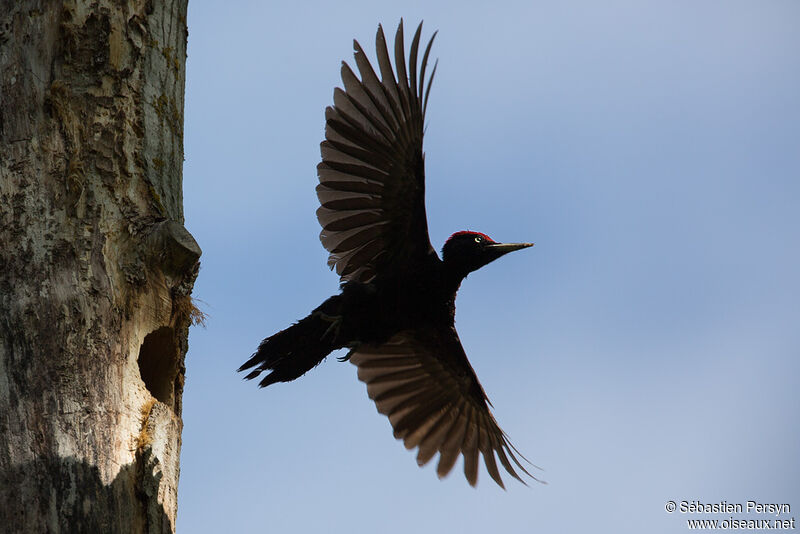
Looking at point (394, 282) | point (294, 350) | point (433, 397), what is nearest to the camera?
point (294, 350)

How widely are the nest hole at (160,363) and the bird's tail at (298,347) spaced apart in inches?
46.2

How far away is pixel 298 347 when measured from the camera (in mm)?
4301

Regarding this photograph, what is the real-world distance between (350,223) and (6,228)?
6.89 feet

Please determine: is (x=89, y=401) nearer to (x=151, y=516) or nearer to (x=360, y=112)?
(x=151, y=516)

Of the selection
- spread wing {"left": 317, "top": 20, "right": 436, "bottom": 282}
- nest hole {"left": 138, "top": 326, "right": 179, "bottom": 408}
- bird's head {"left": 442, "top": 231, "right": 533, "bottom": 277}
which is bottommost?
nest hole {"left": 138, "top": 326, "right": 179, "bottom": 408}

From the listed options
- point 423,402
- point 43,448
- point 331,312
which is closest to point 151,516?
point 43,448

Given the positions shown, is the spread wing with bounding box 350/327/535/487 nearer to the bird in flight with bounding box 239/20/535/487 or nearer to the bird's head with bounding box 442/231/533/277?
the bird in flight with bounding box 239/20/535/487

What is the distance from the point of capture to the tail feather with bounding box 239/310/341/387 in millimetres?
4199

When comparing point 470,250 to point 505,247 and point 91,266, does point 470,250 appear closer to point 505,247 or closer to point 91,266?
point 505,247

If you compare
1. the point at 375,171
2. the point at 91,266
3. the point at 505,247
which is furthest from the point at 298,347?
the point at 91,266

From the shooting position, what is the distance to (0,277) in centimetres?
253

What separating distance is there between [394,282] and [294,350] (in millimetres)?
646

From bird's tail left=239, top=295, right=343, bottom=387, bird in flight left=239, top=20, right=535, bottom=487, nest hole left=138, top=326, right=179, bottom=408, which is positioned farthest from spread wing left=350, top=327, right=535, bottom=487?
nest hole left=138, top=326, right=179, bottom=408

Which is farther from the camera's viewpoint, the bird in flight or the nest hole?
the bird in flight
